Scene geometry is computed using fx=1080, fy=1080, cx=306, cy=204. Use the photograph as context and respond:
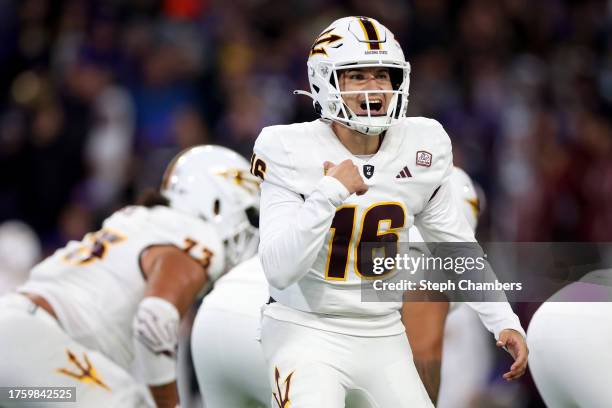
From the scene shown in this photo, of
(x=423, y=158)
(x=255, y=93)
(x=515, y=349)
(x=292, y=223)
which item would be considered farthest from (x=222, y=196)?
(x=255, y=93)

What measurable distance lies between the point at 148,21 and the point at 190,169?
495 cm

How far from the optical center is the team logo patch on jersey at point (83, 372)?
432cm

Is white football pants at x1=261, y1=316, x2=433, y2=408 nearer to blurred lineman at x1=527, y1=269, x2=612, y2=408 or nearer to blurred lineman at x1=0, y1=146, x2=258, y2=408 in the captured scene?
blurred lineman at x1=527, y1=269, x2=612, y2=408

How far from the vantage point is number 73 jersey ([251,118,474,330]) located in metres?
3.46

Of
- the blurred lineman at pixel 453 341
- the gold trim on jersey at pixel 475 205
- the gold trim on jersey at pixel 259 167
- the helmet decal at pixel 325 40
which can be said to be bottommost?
the blurred lineman at pixel 453 341

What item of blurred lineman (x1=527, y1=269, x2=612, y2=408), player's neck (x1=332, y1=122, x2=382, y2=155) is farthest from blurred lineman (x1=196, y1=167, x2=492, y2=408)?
player's neck (x1=332, y1=122, x2=382, y2=155)

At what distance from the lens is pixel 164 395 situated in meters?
4.40

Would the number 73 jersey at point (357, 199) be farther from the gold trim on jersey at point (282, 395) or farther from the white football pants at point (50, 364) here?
the white football pants at point (50, 364)

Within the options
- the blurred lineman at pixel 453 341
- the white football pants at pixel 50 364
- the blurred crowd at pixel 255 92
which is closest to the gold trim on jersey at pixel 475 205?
the blurred lineman at pixel 453 341

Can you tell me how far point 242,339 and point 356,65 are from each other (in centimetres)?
122

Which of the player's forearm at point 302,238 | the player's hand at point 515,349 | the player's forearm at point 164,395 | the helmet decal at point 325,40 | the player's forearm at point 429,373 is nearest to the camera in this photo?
the player's forearm at point 302,238

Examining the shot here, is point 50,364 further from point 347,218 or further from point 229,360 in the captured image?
point 347,218

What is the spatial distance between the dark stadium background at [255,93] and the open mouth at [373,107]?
13.9 feet

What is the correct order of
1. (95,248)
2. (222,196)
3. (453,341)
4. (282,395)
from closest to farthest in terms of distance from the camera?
1. (282,395)
2. (95,248)
3. (222,196)
4. (453,341)
